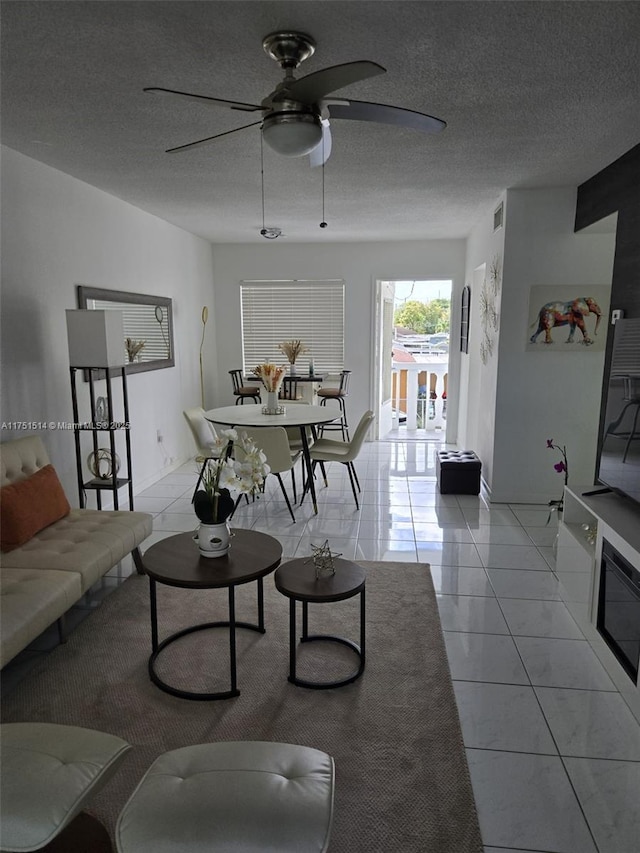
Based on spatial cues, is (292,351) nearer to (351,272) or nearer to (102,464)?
(351,272)

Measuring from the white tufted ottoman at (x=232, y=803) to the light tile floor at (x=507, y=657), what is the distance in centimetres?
69

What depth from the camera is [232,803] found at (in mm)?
1326

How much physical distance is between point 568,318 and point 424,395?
3.64 metres

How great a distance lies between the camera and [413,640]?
8.91ft

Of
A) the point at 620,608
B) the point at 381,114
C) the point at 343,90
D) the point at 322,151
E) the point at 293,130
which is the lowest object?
the point at 620,608

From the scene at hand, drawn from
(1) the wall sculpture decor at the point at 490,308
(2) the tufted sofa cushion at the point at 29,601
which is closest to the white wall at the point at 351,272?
(1) the wall sculpture decor at the point at 490,308

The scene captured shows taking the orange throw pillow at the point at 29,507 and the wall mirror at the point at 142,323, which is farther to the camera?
the wall mirror at the point at 142,323

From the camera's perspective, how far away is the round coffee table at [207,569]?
226cm

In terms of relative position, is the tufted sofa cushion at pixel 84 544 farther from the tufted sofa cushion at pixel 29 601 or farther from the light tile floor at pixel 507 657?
the light tile floor at pixel 507 657

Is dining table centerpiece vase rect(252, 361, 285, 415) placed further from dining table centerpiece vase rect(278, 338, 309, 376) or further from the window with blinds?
the window with blinds

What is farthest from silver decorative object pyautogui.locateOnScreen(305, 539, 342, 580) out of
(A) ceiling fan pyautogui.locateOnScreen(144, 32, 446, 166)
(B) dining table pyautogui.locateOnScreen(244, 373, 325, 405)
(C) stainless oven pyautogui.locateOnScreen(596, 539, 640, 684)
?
(B) dining table pyautogui.locateOnScreen(244, 373, 325, 405)

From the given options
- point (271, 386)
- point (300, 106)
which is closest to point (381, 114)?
point (300, 106)

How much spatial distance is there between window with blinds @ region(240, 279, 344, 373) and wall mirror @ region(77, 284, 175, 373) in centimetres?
172

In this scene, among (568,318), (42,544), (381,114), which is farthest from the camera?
(568,318)
